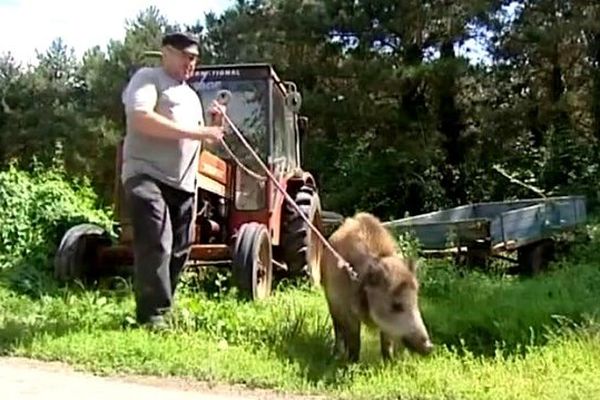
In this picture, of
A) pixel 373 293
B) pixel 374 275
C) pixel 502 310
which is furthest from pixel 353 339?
pixel 502 310

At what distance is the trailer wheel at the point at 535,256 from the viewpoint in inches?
513

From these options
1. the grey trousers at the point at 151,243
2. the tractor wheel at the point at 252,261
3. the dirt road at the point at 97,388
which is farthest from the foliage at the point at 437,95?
the dirt road at the point at 97,388

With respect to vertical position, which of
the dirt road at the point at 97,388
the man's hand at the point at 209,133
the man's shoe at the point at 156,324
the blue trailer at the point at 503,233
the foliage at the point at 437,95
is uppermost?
the foliage at the point at 437,95

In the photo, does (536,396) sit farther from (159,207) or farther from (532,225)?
(532,225)

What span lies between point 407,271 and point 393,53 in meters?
15.2

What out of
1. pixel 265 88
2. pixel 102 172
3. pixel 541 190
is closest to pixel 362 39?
pixel 541 190

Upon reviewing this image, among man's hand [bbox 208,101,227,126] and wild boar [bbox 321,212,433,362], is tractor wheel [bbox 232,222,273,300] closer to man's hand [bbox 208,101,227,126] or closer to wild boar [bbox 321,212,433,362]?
man's hand [bbox 208,101,227,126]

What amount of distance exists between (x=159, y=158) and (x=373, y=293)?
1.96 metres

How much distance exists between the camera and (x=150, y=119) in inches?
257

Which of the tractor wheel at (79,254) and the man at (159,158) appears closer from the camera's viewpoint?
the man at (159,158)

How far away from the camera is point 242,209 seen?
385 inches

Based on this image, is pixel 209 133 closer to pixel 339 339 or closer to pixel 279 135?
pixel 339 339

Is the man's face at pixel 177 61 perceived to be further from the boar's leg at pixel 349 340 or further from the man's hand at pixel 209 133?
the boar's leg at pixel 349 340

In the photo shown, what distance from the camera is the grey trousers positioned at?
264 inches
